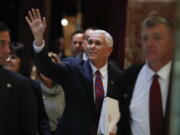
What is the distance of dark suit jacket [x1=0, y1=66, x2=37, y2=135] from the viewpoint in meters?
4.75

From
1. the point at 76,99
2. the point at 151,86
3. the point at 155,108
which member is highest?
the point at 151,86

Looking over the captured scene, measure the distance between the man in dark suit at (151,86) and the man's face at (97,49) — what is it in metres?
1.88

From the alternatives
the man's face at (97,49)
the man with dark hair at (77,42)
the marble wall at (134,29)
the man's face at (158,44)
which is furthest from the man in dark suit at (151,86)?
the man with dark hair at (77,42)

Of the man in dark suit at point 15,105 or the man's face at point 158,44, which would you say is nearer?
the man's face at point 158,44

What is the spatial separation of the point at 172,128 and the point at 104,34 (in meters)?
3.44

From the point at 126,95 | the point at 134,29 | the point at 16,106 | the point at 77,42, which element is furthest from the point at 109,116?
the point at 77,42

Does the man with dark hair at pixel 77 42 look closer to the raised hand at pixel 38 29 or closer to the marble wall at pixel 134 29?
the marble wall at pixel 134 29

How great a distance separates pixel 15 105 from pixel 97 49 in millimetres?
1376

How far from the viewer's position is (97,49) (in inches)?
230

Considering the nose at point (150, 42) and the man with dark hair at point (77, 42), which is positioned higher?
the nose at point (150, 42)

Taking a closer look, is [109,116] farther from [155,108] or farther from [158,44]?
[158,44]

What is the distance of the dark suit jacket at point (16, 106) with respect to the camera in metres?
4.75

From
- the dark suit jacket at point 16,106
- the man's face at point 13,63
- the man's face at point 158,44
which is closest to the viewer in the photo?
the man's face at point 158,44

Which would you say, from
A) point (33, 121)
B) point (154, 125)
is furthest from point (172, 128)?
point (33, 121)
